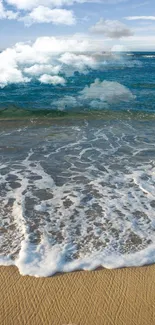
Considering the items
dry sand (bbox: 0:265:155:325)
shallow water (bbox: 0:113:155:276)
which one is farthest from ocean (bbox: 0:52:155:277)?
dry sand (bbox: 0:265:155:325)

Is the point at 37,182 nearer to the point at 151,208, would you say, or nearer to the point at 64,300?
the point at 151,208

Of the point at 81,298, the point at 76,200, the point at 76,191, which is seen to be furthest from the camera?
the point at 76,191

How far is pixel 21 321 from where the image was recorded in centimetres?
530

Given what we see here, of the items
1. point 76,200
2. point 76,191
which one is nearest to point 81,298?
point 76,200

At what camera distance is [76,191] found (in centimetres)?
965

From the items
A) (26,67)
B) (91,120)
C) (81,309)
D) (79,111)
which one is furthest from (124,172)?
(26,67)

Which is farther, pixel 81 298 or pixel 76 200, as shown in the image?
pixel 76 200

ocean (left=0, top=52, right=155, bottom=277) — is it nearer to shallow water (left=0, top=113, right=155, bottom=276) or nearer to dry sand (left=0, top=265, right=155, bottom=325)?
shallow water (left=0, top=113, right=155, bottom=276)

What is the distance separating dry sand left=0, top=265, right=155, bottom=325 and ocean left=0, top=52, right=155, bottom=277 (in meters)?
0.25

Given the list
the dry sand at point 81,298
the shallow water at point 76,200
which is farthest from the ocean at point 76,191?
the dry sand at point 81,298

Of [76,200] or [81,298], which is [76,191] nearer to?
[76,200]

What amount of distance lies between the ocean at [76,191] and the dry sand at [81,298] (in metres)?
0.25

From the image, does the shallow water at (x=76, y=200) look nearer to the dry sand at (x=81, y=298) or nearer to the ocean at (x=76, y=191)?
the ocean at (x=76, y=191)

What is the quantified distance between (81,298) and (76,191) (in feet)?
13.8
